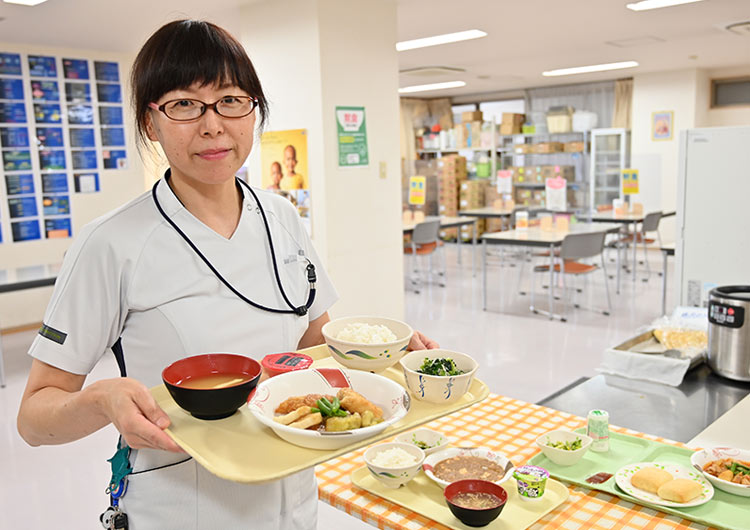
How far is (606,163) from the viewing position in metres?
10.6

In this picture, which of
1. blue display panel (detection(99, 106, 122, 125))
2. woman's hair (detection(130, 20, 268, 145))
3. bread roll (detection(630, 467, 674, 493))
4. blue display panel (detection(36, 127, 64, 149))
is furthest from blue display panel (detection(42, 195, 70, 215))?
bread roll (detection(630, 467, 674, 493))

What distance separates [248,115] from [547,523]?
101 centimetres

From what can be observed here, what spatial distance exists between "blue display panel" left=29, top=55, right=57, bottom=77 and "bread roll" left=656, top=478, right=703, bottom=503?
252 inches

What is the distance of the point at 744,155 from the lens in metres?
3.34

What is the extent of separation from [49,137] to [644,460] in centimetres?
620

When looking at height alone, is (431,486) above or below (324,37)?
below

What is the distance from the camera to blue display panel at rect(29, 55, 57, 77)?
19.5 ft

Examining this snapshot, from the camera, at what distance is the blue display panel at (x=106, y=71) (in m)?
6.39

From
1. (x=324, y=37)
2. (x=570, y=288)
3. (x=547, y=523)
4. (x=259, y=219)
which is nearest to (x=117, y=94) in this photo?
(x=324, y=37)

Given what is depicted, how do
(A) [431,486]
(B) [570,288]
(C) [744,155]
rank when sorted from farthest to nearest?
(B) [570,288]
(C) [744,155]
(A) [431,486]

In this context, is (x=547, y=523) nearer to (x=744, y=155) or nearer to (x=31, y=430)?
(x=31, y=430)

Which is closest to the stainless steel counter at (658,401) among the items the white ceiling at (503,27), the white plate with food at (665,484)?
the white plate with food at (665,484)

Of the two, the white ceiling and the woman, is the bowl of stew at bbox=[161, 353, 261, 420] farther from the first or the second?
the white ceiling

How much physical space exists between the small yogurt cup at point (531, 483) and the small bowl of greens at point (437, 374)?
1.35 feet
